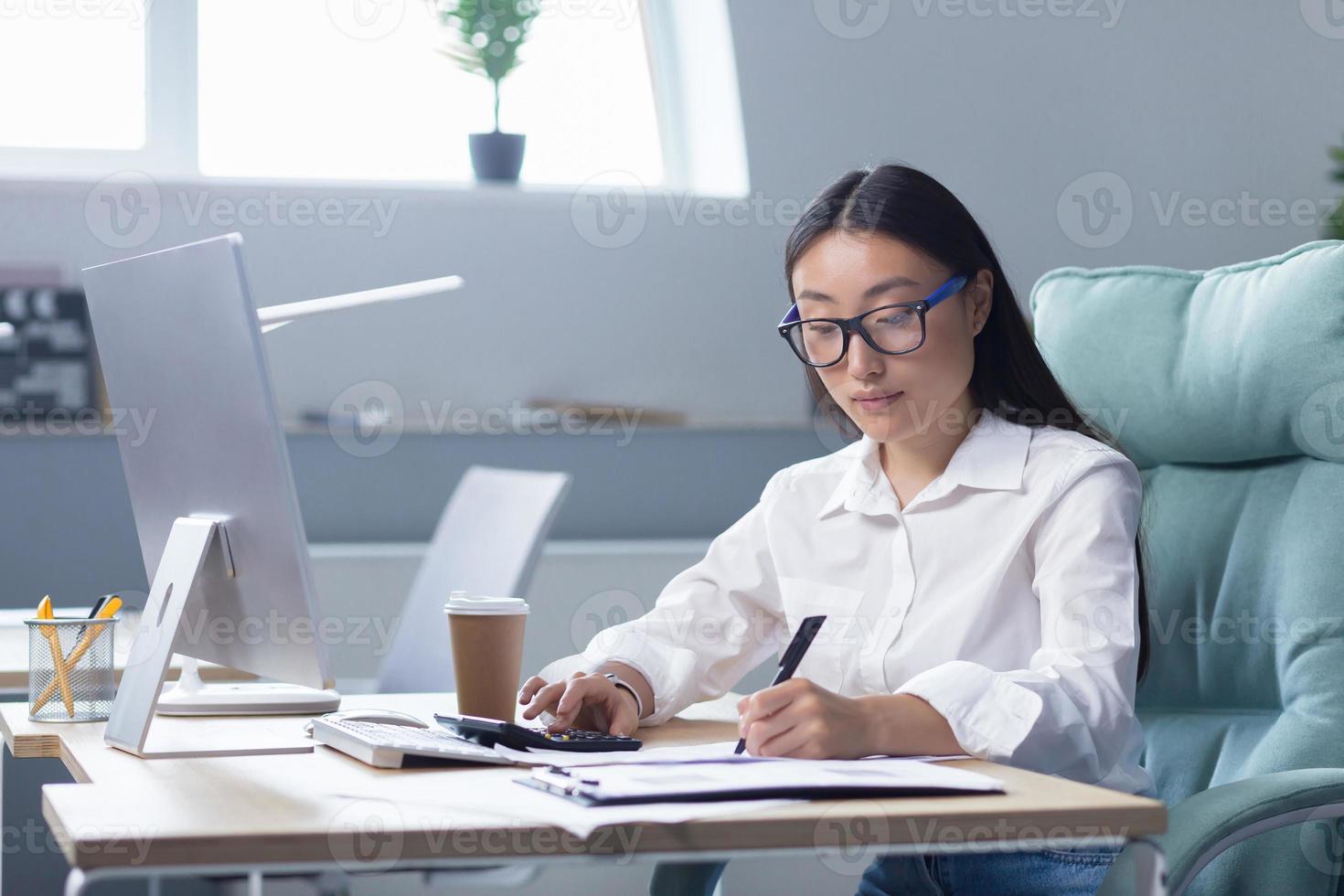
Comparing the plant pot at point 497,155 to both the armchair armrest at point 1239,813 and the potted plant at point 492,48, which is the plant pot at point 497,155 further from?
the armchair armrest at point 1239,813

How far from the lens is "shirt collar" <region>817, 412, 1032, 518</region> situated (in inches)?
57.6

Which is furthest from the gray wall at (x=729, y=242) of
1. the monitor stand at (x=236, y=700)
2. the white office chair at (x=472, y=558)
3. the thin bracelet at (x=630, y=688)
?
the thin bracelet at (x=630, y=688)

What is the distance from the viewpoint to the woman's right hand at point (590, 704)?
131 cm

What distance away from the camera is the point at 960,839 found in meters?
0.91

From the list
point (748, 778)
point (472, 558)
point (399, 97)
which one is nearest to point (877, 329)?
point (748, 778)

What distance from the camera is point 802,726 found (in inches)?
42.6

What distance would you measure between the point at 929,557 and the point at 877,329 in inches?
9.7

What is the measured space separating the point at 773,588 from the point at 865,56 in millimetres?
2019

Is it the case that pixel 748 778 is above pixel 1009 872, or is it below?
above

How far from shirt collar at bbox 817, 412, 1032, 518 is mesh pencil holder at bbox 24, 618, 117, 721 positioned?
0.77 meters

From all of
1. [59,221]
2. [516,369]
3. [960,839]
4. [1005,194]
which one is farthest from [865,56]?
[960,839]

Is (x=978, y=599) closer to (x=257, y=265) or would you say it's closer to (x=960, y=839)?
(x=960, y=839)

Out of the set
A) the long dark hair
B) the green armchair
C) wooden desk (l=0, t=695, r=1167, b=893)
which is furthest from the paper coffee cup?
the green armchair

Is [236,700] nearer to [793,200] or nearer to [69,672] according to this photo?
[69,672]
